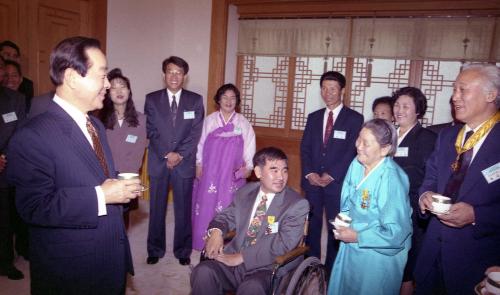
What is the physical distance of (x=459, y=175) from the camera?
6.70 ft

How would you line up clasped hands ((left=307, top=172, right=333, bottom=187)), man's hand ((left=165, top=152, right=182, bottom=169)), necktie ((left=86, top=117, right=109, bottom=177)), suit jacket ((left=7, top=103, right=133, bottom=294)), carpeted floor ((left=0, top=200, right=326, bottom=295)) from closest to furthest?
suit jacket ((left=7, top=103, right=133, bottom=294))
necktie ((left=86, top=117, right=109, bottom=177))
carpeted floor ((left=0, top=200, right=326, bottom=295))
clasped hands ((left=307, top=172, right=333, bottom=187))
man's hand ((left=165, top=152, right=182, bottom=169))

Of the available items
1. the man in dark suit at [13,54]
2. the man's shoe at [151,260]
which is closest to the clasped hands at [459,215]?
the man's shoe at [151,260]

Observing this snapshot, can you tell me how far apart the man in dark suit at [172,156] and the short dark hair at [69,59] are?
2.05 meters

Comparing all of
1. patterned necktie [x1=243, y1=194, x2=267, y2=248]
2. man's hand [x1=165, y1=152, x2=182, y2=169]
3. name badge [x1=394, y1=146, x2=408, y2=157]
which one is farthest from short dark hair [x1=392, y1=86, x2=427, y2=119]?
man's hand [x1=165, y1=152, x2=182, y2=169]

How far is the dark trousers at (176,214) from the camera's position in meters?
3.60

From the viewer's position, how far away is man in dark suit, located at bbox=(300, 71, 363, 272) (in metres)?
3.50

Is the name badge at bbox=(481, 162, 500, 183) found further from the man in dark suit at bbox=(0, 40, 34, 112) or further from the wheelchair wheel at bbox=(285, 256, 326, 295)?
the man in dark suit at bbox=(0, 40, 34, 112)

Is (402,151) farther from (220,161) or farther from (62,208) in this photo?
(62,208)

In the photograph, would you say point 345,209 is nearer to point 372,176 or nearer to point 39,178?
point 372,176

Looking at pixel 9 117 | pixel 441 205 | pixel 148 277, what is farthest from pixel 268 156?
pixel 9 117

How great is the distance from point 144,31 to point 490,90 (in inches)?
182

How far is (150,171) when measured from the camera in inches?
142

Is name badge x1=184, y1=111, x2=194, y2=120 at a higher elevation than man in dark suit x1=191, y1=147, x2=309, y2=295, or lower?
higher

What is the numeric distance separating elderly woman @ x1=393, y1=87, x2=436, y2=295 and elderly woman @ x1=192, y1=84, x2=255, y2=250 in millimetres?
1512
